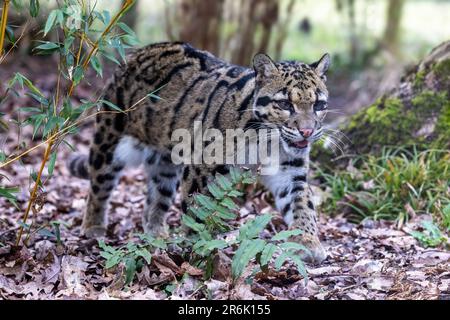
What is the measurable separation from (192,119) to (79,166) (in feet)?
6.38

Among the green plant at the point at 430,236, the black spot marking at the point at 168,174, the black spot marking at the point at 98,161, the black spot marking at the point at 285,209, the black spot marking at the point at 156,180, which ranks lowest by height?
the green plant at the point at 430,236

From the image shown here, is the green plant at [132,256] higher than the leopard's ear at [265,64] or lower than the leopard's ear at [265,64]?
lower

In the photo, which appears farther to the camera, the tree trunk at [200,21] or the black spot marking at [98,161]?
the tree trunk at [200,21]

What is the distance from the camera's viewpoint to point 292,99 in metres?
6.04

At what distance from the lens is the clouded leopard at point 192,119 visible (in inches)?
241

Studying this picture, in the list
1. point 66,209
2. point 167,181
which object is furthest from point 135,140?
point 66,209

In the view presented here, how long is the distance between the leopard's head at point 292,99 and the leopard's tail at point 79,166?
2708mm

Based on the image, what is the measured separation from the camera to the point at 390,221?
289 inches

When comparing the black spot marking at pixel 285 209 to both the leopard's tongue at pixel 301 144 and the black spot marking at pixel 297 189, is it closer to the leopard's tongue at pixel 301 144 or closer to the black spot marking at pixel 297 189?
the black spot marking at pixel 297 189

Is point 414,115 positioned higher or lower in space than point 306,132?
higher

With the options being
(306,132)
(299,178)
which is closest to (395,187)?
(299,178)

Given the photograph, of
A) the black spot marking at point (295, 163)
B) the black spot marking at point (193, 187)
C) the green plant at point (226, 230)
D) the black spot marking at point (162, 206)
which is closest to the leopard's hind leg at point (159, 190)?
the black spot marking at point (162, 206)

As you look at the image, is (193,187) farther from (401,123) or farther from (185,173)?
(401,123)

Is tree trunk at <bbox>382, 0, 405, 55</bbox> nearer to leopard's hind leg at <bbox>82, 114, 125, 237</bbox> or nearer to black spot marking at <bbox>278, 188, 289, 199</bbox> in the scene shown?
leopard's hind leg at <bbox>82, 114, 125, 237</bbox>
